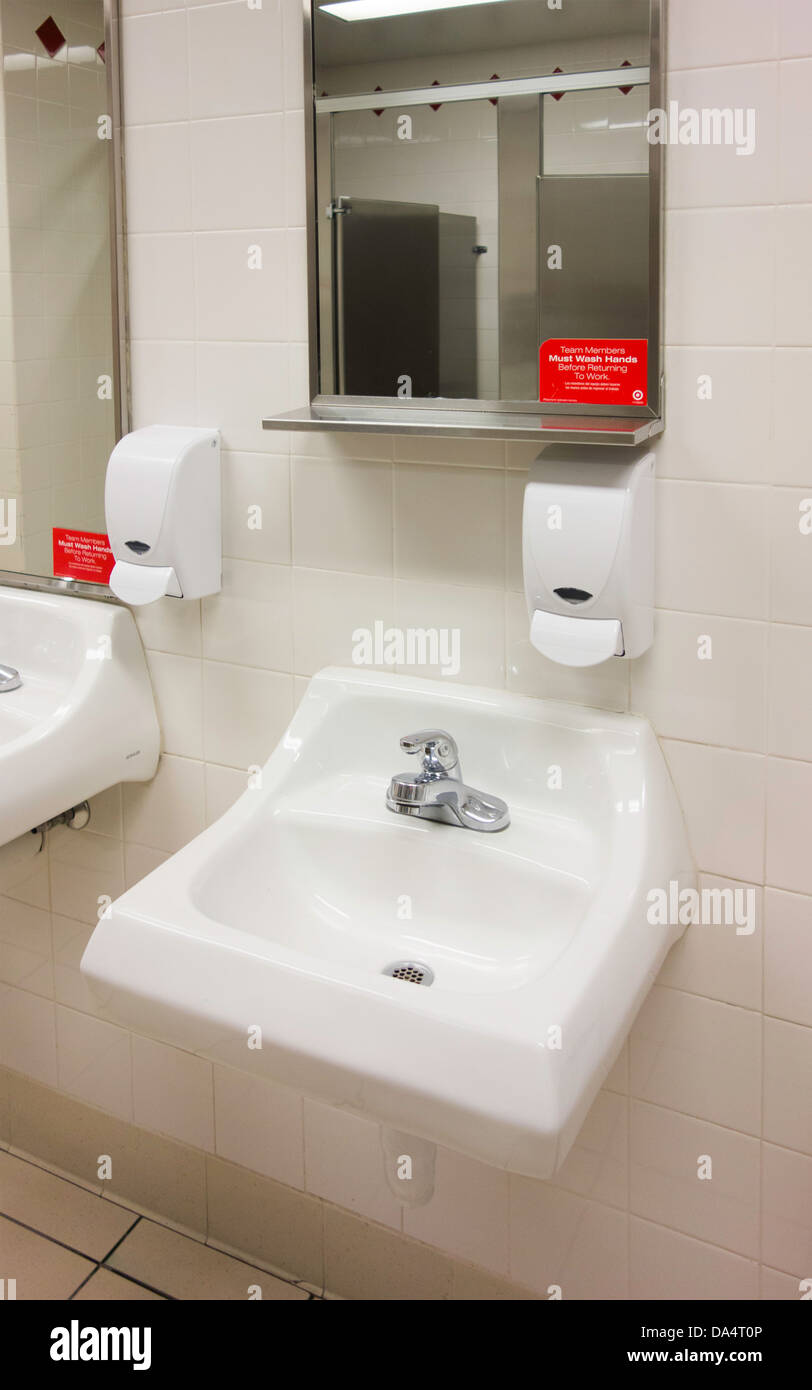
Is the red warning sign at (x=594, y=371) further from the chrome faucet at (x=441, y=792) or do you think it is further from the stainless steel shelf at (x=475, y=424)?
the chrome faucet at (x=441, y=792)

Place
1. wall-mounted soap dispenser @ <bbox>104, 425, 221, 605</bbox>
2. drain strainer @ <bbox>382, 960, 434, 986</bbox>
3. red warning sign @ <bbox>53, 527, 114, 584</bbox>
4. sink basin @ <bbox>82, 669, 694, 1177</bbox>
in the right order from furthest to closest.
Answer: red warning sign @ <bbox>53, 527, 114, 584</bbox>
wall-mounted soap dispenser @ <bbox>104, 425, 221, 605</bbox>
drain strainer @ <bbox>382, 960, 434, 986</bbox>
sink basin @ <bbox>82, 669, 694, 1177</bbox>

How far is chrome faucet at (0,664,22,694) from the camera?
1.77 meters

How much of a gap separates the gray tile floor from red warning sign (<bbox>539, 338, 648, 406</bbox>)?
1.41m

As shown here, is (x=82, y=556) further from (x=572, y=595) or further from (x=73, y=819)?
(x=572, y=595)

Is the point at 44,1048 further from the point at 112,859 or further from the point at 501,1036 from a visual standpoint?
the point at 501,1036

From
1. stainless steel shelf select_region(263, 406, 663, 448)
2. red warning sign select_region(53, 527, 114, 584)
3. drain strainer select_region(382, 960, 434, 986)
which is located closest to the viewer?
stainless steel shelf select_region(263, 406, 663, 448)

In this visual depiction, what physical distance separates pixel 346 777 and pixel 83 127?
3.17 feet

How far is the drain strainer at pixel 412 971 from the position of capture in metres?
1.34

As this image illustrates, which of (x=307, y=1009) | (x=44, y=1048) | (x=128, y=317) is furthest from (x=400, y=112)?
(x=44, y=1048)

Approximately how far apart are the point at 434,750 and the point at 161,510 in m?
0.49

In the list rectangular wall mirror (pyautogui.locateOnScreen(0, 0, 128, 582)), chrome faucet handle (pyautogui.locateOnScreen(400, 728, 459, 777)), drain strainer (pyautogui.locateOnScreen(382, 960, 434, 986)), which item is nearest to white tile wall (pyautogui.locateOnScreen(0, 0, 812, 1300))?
rectangular wall mirror (pyautogui.locateOnScreen(0, 0, 128, 582))

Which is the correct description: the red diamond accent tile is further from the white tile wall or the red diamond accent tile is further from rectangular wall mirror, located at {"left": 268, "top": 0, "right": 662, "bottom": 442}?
rectangular wall mirror, located at {"left": 268, "top": 0, "right": 662, "bottom": 442}
